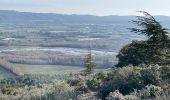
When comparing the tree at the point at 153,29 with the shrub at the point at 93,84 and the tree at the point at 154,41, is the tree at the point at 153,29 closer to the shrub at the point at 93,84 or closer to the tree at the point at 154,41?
the tree at the point at 154,41

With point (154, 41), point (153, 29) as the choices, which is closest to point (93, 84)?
point (154, 41)

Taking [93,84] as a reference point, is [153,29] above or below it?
above

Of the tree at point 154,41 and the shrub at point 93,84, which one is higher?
the tree at point 154,41

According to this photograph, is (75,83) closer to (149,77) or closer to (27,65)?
(149,77)

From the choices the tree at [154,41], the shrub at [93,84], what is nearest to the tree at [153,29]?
the tree at [154,41]

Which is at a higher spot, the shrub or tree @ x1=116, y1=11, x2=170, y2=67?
tree @ x1=116, y1=11, x2=170, y2=67

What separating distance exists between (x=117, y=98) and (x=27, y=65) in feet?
283

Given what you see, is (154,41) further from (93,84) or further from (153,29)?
(93,84)

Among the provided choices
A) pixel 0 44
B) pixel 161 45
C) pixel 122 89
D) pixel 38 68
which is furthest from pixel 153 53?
pixel 0 44

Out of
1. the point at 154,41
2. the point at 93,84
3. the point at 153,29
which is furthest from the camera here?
the point at 93,84

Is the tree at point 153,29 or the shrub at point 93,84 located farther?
the shrub at point 93,84

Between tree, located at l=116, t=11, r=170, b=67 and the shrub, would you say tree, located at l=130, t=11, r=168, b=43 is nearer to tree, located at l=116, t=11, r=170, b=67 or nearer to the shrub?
tree, located at l=116, t=11, r=170, b=67

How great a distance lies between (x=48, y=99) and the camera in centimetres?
1677

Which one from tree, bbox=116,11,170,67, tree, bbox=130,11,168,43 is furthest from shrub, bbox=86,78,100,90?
tree, bbox=130,11,168,43
